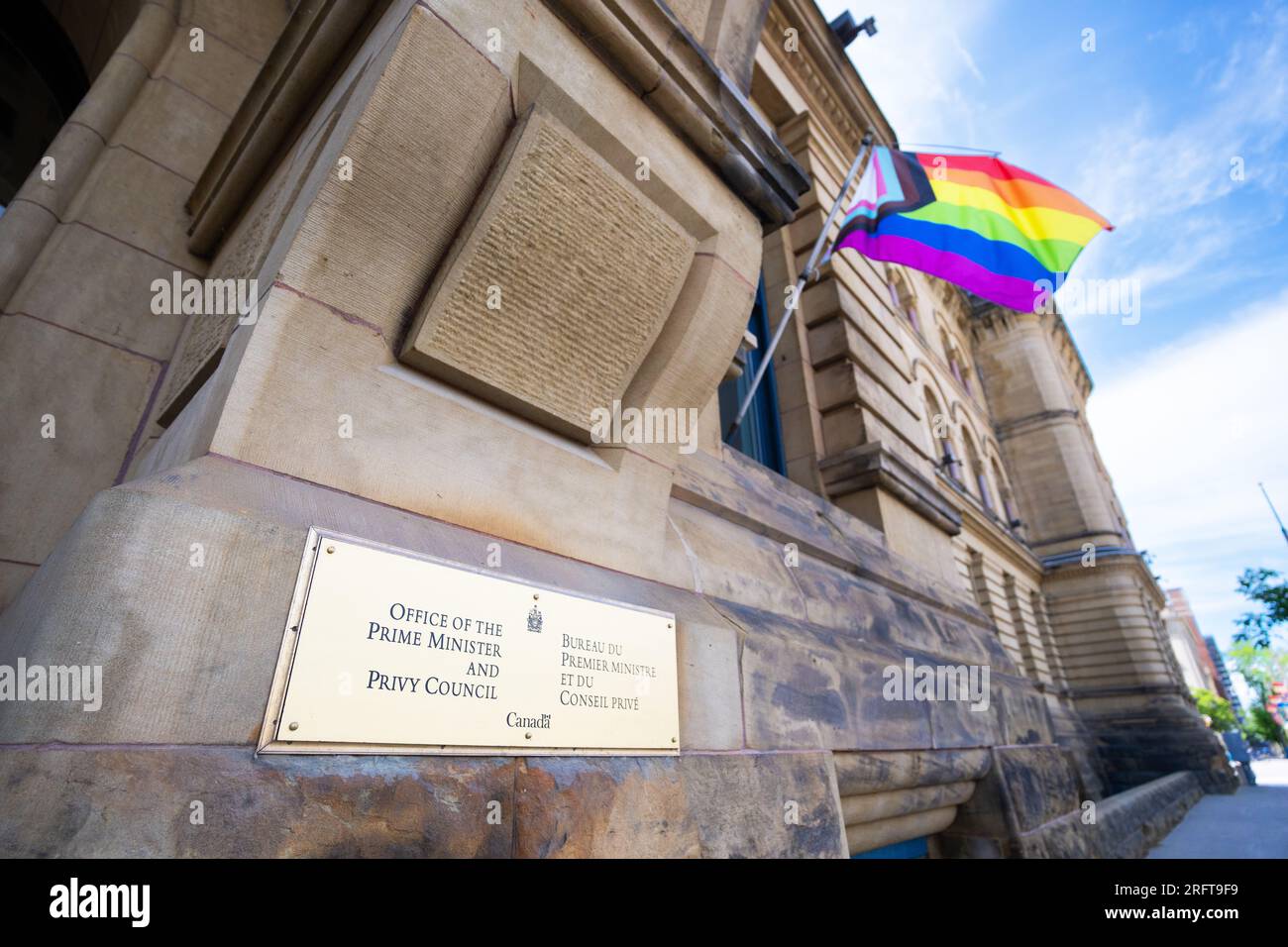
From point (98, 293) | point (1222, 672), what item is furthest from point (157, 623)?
point (1222, 672)

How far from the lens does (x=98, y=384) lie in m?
2.80

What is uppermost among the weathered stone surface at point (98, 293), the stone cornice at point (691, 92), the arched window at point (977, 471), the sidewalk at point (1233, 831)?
the arched window at point (977, 471)

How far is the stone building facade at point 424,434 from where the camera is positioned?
1.41m

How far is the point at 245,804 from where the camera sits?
1344 mm

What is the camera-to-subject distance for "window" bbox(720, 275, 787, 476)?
19.6 ft

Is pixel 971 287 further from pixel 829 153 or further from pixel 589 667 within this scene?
pixel 589 667

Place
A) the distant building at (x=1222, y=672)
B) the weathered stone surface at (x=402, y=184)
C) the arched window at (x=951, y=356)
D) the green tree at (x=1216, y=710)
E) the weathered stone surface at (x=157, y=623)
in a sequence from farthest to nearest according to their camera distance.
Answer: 1. the distant building at (x=1222, y=672)
2. the green tree at (x=1216, y=710)
3. the arched window at (x=951, y=356)
4. the weathered stone surface at (x=402, y=184)
5. the weathered stone surface at (x=157, y=623)

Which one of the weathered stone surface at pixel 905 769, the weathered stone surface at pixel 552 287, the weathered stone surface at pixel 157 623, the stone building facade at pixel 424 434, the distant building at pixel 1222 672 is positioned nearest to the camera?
the weathered stone surface at pixel 157 623

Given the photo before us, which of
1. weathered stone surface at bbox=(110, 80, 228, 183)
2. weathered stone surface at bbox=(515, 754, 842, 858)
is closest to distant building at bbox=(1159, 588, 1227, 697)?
weathered stone surface at bbox=(515, 754, 842, 858)

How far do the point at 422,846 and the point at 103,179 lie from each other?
146 inches

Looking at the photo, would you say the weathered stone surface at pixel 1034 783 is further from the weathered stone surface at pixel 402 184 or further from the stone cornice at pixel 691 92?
the weathered stone surface at pixel 402 184

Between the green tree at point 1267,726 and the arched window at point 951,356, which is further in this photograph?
the green tree at point 1267,726

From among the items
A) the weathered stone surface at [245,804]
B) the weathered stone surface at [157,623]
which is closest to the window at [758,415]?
the weathered stone surface at [245,804]

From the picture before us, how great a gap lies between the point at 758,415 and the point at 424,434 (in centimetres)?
457
